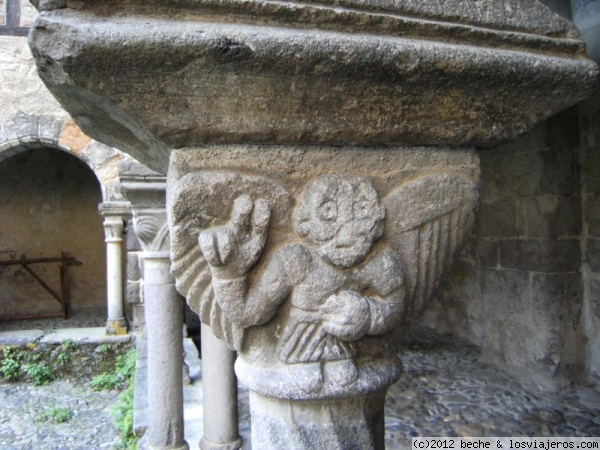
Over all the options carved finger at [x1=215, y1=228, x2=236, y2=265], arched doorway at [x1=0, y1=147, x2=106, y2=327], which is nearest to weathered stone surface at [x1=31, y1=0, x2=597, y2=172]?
carved finger at [x1=215, y1=228, x2=236, y2=265]

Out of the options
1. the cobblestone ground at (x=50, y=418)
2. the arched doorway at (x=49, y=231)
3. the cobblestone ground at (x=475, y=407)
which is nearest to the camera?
the cobblestone ground at (x=475, y=407)

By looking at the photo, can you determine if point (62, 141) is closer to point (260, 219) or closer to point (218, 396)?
point (218, 396)

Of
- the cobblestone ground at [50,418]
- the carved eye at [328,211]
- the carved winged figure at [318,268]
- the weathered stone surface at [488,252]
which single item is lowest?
the cobblestone ground at [50,418]

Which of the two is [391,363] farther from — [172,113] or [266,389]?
[172,113]

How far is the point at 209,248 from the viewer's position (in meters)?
0.88

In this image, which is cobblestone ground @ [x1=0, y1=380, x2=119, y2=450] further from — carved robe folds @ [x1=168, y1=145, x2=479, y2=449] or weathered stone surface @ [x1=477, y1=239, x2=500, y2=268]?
carved robe folds @ [x1=168, y1=145, x2=479, y2=449]

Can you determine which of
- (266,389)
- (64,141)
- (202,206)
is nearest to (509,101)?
(202,206)

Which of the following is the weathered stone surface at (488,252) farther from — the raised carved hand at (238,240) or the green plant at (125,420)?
the raised carved hand at (238,240)

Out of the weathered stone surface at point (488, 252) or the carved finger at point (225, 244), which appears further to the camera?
the weathered stone surface at point (488, 252)

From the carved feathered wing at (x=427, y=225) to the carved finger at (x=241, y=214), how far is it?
279mm

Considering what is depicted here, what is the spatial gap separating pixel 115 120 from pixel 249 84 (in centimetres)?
30

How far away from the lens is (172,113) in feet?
2.79

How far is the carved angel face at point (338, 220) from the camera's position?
0.94 metres

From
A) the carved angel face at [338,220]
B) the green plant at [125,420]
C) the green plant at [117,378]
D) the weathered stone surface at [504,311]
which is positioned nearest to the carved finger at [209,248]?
the carved angel face at [338,220]
